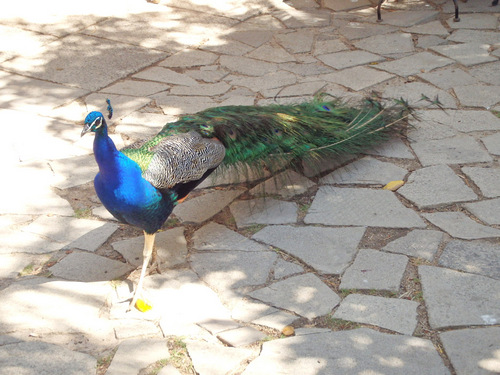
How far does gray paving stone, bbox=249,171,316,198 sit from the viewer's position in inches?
165

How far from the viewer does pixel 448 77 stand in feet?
18.4

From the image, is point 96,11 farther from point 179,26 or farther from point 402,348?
point 402,348

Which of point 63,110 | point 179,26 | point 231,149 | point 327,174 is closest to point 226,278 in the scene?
point 231,149

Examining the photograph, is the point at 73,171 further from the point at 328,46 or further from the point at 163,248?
the point at 328,46

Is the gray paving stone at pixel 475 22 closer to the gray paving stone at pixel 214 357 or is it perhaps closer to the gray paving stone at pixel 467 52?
the gray paving stone at pixel 467 52

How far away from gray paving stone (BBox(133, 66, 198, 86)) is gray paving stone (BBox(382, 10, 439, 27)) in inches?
98.8

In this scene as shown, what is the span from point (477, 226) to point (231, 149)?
152 centimetres

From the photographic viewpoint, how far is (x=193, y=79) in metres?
5.82

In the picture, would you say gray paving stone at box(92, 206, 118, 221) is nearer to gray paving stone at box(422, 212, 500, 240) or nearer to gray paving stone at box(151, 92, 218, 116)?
gray paving stone at box(151, 92, 218, 116)

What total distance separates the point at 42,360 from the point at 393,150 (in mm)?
2883

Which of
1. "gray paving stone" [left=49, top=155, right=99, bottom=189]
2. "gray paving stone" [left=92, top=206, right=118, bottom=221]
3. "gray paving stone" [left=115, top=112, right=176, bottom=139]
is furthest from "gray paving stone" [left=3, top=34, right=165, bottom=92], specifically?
"gray paving stone" [left=92, top=206, right=118, bottom=221]

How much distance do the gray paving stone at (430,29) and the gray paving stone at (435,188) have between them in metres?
2.73

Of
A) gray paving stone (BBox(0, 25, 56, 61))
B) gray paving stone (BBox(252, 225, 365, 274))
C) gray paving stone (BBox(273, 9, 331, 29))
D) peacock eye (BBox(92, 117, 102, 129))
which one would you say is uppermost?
peacock eye (BBox(92, 117, 102, 129))

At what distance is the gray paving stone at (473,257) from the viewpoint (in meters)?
3.33
